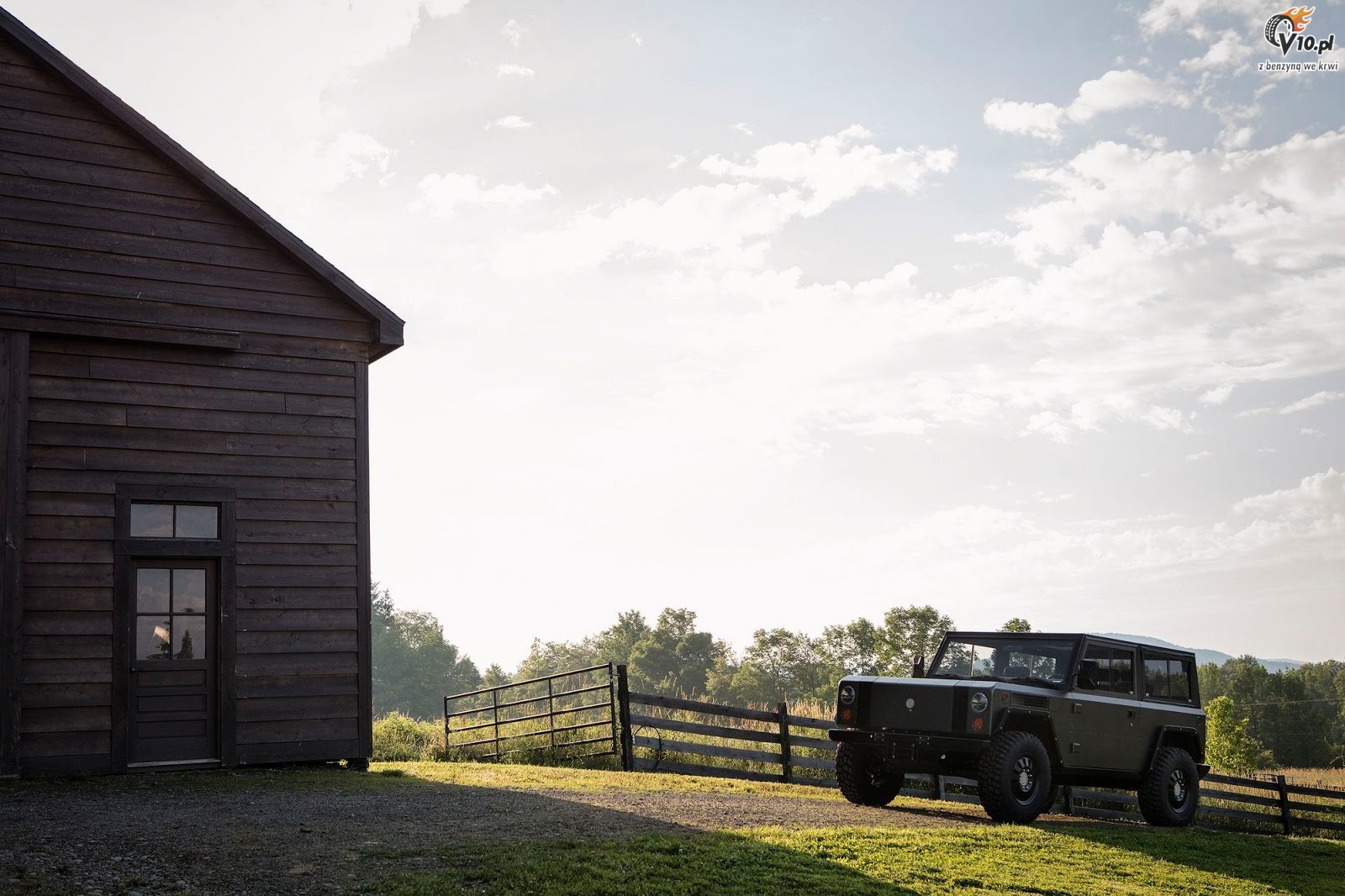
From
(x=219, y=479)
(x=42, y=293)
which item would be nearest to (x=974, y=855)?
(x=219, y=479)

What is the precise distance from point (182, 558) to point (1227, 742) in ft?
209

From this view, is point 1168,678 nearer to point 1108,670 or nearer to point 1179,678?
point 1179,678

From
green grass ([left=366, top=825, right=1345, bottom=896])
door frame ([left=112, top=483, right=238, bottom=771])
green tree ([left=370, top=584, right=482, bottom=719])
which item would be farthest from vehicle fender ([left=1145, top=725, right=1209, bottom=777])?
green tree ([left=370, top=584, right=482, bottom=719])

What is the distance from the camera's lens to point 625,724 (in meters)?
16.8

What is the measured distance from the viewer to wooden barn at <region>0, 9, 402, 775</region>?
12.4m

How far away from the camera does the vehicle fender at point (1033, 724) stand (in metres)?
12.2

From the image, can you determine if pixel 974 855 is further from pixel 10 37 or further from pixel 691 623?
pixel 691 623

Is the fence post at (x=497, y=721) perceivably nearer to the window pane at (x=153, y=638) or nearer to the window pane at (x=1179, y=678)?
the window pane at (x=153, y=638)

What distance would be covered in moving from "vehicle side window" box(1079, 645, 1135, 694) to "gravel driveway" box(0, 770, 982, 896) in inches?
86.4

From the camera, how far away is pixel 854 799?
1330cm

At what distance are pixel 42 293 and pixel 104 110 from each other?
227 centimetres

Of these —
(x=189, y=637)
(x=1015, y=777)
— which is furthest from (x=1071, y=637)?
(x=189, y=637)

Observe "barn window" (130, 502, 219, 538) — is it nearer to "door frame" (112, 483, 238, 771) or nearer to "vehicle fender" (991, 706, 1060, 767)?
"door frame" (112, 483, 238, 771)

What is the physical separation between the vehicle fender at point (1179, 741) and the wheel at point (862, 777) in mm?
3069
